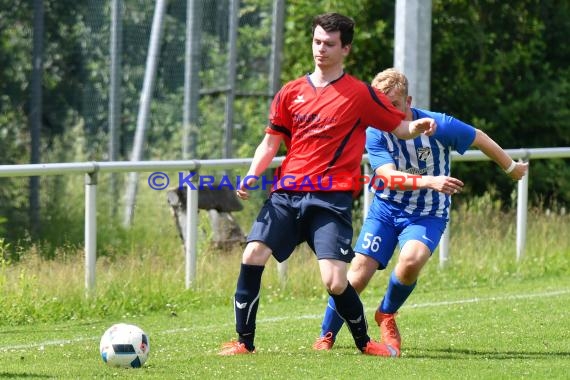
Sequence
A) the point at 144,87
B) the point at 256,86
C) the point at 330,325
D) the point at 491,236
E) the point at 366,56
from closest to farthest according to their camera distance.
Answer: the point at 330,325 < the point at 491,236 < the point at 144,87 < the point at 256,86 < the point at 366,56

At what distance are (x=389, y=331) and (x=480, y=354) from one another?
0.56m

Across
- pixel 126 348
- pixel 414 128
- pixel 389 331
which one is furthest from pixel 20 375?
pixel 414 128

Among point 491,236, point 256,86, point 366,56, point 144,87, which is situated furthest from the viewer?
point 366,56

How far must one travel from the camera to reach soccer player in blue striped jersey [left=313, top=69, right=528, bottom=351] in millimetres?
8914

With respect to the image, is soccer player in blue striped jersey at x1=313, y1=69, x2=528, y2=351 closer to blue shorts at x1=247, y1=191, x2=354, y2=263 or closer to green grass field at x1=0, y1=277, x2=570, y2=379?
green grass field at x1=0, y1=277, x2=570, y2=379

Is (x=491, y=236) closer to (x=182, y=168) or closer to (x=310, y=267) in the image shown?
(x=310, y=267)

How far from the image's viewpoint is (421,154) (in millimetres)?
9141

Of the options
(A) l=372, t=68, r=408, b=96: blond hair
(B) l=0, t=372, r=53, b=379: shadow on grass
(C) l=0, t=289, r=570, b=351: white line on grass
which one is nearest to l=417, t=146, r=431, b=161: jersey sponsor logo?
(A) l=372, t=68, r=408, b=96: blond hair

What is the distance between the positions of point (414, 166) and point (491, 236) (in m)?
4.98

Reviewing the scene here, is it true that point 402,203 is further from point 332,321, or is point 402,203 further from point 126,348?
point 126,348

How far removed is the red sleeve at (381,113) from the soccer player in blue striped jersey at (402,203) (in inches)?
13.4

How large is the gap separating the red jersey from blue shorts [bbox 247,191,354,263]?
0.06 meters

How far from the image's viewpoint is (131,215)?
14055 mm

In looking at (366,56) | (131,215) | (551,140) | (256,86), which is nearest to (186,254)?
(131,215)
